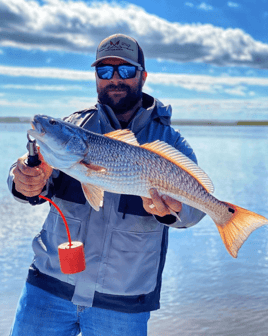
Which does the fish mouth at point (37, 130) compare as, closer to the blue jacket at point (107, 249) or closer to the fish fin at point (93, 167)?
the fish fin at point (93, 167)

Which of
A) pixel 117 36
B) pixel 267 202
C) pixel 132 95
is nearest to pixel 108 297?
pixel 132 95

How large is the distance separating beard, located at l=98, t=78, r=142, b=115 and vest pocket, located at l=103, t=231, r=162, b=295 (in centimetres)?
120

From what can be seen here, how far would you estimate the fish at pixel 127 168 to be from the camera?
270 cm

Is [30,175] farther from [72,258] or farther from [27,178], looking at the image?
[72,258]

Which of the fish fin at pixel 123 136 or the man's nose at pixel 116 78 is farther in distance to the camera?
the man's nose at pixel 116 78

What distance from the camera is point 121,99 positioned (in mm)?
3547

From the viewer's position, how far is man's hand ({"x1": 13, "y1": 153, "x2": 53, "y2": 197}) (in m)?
2.67

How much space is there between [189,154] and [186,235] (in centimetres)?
447

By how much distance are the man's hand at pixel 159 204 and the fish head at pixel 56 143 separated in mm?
595

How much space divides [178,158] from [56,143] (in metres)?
0.91

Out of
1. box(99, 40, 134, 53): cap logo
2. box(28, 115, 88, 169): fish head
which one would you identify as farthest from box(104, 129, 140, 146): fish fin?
box(99, 40, 134, 53): cap logo

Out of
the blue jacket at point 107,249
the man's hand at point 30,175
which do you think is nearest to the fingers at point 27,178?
the man's hand at point 30,175

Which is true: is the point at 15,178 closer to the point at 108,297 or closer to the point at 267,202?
the point at 108,297

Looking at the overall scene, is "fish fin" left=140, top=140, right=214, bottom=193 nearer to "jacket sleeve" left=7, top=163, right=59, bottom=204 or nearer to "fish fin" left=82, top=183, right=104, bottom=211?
"fish fin" left=82, top=183, right=104, bottom=211
